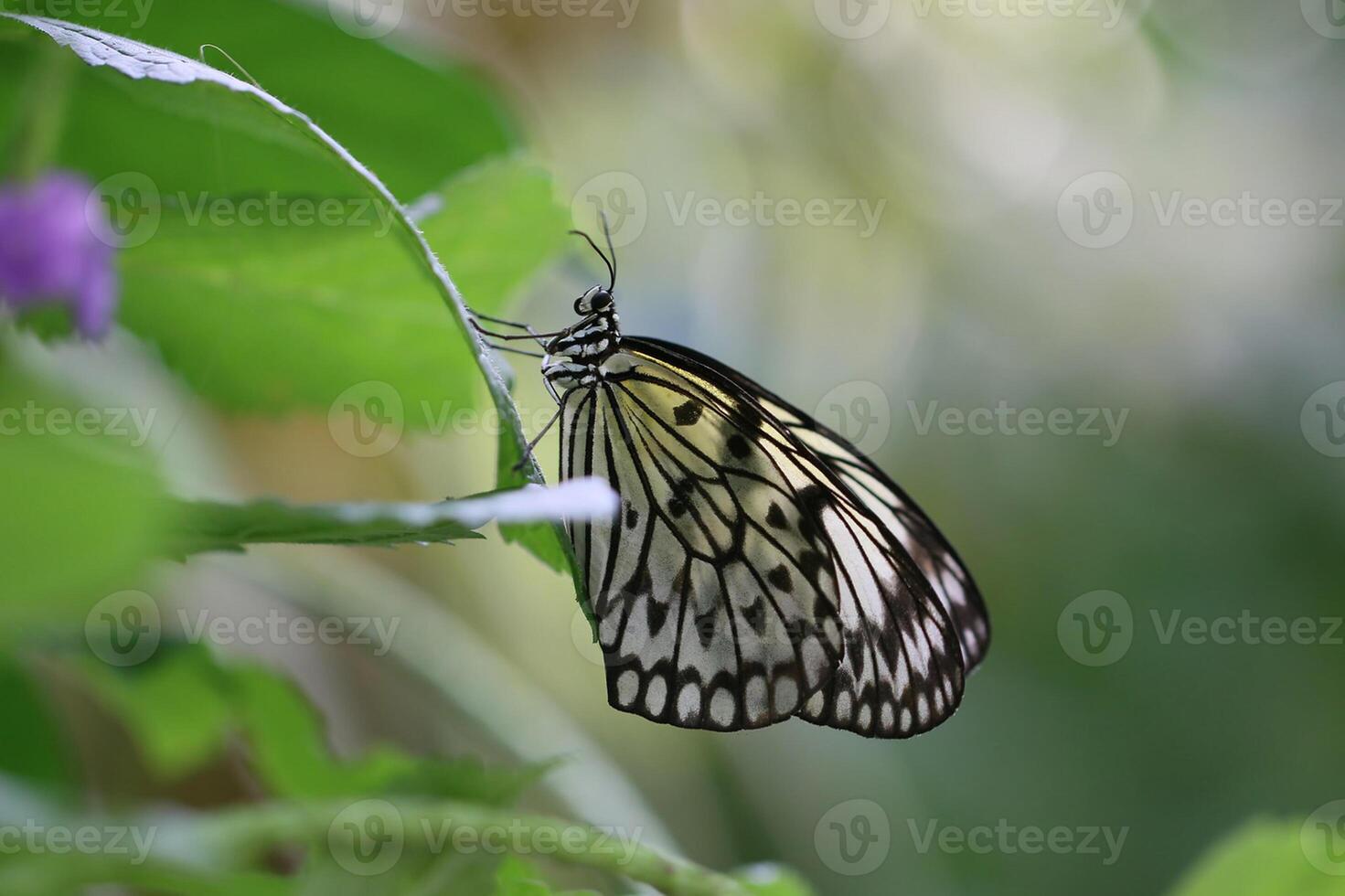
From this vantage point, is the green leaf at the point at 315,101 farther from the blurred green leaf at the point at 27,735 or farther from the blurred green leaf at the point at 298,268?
the blurred green leaf at the point at 27,735

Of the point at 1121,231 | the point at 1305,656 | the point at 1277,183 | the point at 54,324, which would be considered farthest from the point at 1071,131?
the point at 54,324

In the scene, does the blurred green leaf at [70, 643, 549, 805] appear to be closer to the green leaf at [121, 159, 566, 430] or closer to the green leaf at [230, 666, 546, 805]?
the green leaf at [230, 666, 546, 805]

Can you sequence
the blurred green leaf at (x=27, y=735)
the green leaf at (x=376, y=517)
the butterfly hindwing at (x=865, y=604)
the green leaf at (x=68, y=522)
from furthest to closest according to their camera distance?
1. the butterfly hindwing at (x=865, y=604)
2. the blurred green leaf at (x=27, y=735)
3. the green leaf at (x=376, y=517)
4. the green leaf at (x=68, y=522)

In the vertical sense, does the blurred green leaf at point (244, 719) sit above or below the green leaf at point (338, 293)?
below

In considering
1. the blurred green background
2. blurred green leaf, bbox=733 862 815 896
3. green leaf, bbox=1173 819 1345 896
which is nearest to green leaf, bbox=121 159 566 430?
blurred green leaf, bbox=733 862 815 896

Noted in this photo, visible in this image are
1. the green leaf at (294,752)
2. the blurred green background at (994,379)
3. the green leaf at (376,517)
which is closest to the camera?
the green leaf at (376,517)

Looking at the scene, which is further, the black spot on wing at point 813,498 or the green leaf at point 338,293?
the black spot on wing at point 813,498

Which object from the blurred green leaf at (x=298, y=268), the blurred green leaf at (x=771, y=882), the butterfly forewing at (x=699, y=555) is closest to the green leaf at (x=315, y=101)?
the blurred green leaf at (x=298, y=268)

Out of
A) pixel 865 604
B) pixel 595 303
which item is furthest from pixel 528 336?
pixel 865 604
